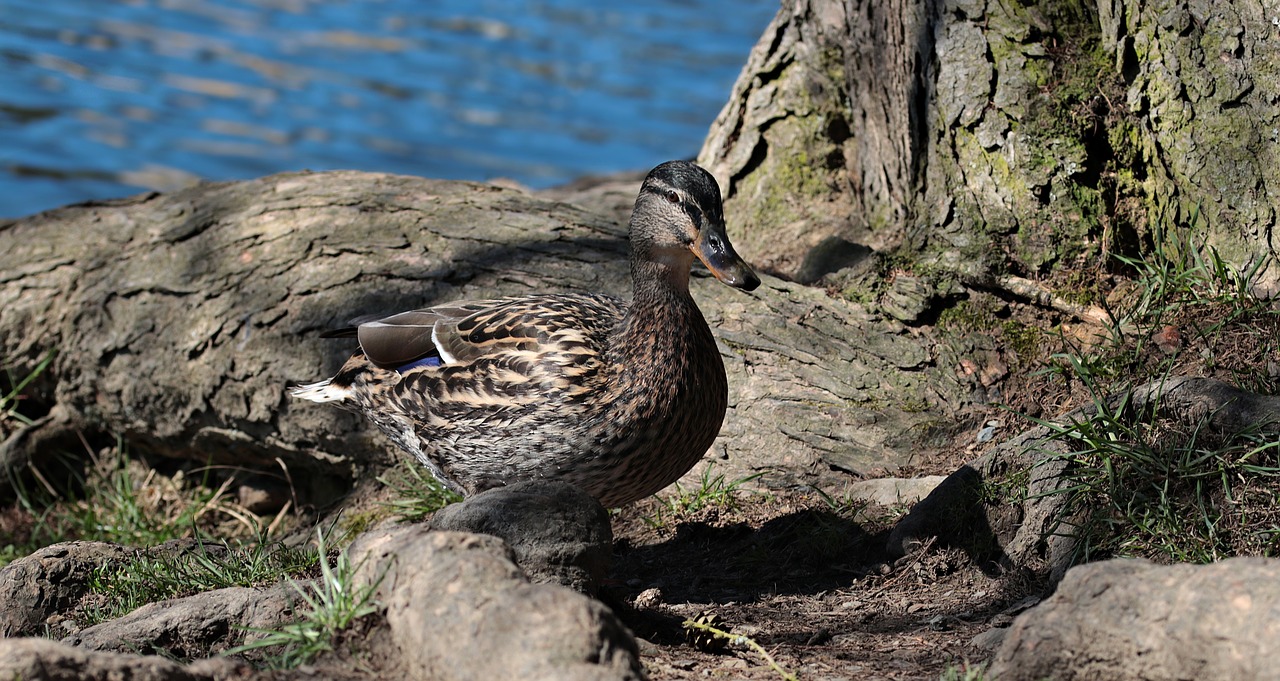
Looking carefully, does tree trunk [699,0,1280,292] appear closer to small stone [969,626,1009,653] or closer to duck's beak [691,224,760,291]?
duck's beak [691,224,760,291]

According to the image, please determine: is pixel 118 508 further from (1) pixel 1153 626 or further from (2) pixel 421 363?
(1) pixel 1153 626

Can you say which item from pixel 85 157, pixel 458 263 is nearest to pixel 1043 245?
pixel 458 263

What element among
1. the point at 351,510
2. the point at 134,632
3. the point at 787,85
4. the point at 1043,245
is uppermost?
the point at 787,85

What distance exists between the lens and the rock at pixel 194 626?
3938 mm

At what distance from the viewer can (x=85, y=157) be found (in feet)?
44.3

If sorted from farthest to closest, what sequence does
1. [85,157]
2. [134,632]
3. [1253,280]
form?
[85,157]
[1253,280]
[134,632]

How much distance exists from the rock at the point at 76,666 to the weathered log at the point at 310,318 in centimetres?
279

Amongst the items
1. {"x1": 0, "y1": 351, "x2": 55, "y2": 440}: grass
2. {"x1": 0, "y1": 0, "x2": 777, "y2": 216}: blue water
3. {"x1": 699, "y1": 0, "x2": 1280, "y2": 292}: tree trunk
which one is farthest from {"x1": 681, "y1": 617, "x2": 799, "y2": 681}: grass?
{"x1": 0, "y1": 0, "x2": 777, "y2": 216}: blue water

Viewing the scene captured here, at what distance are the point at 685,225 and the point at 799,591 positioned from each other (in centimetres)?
135

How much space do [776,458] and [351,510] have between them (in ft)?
6.65

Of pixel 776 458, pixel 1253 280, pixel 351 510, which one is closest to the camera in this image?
pixel 1253 280

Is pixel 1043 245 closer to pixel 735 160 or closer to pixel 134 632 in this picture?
pixel 735 160

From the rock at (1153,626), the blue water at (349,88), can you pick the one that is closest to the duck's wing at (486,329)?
the rock at (1153,626)

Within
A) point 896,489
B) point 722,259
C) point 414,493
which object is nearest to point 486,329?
point 722,259
